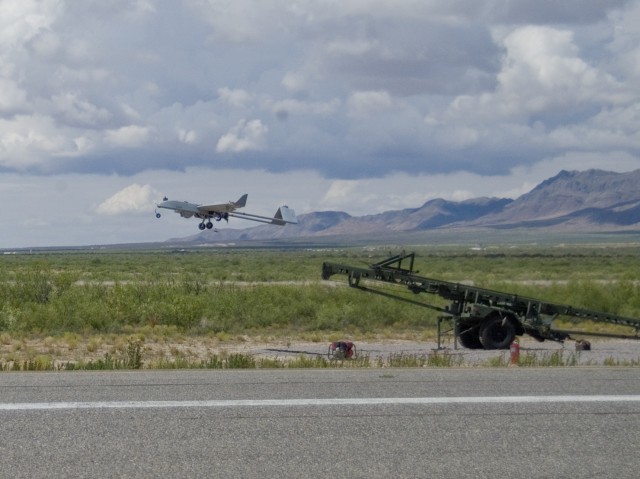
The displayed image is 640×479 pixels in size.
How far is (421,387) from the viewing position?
9.99m

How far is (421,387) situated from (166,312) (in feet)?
64.0

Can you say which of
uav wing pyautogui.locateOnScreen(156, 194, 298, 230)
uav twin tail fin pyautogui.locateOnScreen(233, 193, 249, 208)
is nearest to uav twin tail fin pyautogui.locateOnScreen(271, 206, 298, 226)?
uav wing pyautogui.locateOnScreen(156, 194, 298, 230)

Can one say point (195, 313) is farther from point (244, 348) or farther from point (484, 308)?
point (484, 308)

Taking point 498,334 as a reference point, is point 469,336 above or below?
below

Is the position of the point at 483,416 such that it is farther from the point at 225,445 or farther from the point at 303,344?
the point at 303,344

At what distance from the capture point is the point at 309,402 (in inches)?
357

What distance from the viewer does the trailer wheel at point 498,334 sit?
19656 mm

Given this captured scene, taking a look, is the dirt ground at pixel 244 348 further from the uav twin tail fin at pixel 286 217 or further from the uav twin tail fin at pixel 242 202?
the uav twin tail fin at pixel 242 202

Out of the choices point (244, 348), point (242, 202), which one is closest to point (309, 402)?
point (244, 348)

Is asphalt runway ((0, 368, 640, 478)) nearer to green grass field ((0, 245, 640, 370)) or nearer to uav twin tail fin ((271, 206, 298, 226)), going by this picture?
green grass field ((0, 245, 640, 370))

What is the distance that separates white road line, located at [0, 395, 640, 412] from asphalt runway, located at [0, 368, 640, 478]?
0.07 ft

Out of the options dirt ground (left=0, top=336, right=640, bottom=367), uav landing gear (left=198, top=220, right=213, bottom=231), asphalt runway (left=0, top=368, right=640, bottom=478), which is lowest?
dirt ground (left=0, top=336, right=640, bottom=367)

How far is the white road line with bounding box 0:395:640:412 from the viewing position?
881cm

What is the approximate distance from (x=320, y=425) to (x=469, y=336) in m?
12.9
